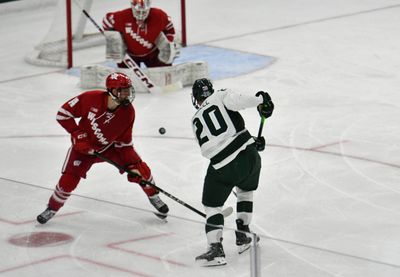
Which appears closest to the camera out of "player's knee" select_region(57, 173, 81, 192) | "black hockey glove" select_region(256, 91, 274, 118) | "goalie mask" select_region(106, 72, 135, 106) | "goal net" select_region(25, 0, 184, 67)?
"black hockey glove" select_region(256, 91, 274, 118)

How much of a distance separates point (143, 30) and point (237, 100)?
3.51m

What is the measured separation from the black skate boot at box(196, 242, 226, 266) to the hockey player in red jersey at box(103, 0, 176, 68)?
12.2 feet

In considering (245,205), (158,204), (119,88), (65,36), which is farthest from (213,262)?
(65,36)

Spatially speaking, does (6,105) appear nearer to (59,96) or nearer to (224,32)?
(59,96)

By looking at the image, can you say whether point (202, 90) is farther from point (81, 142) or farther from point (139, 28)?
point (139, 28)

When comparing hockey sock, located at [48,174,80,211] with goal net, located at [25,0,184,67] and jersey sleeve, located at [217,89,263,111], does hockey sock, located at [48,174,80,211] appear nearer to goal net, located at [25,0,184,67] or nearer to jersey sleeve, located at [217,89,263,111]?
jersey sleeve, located at [217,89,263,111]

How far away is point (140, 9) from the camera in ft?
25.7

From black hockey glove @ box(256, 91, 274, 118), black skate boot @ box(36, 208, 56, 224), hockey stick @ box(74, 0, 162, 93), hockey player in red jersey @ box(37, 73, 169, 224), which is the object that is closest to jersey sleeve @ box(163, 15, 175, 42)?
hockey stick @ box(74, 0, 162, 93)

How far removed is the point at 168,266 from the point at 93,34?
596 cm

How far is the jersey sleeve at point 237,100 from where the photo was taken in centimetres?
451

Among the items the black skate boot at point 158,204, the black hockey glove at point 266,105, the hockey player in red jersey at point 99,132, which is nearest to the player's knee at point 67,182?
the hockey player in red jersey at point 99,132

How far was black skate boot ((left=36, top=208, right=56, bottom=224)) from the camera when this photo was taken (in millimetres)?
4828

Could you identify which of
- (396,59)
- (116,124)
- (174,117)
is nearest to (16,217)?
(116,124)

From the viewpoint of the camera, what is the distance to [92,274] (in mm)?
4023
